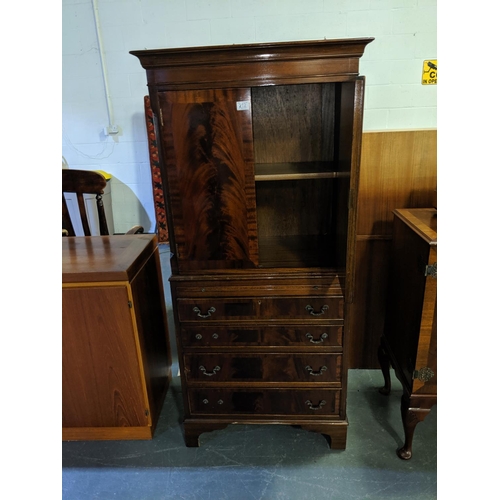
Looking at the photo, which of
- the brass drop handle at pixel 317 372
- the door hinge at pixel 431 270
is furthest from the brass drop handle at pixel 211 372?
the door hinge at pixel 431 270

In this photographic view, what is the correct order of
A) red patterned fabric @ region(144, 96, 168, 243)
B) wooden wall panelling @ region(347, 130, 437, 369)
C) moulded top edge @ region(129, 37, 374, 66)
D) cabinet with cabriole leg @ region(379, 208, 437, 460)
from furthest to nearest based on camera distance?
red patterned fabric @ region(144, 96, 168, 243)
wooden wall panelling @ region(347, 130, 437, 369)
cabinet with cabriole leg @ region(379, 208, 437, 460)
moulded top edge @ region(129, 37, 374, 66)

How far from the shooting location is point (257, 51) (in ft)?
3.96

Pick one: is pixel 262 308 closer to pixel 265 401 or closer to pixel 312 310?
pixel 312 310

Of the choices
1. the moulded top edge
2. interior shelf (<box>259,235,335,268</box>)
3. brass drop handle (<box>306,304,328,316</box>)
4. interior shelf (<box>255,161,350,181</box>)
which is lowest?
brass drop handle (<box>306,304,328,316</box>)

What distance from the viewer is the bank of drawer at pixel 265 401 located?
1.60 m

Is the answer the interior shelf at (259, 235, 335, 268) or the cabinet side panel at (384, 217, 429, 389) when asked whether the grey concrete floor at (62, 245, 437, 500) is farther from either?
the interior shelf at (259, 235, 335, 268)

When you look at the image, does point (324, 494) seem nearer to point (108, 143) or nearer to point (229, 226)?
point (229, 226)

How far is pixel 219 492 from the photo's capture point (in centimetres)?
151

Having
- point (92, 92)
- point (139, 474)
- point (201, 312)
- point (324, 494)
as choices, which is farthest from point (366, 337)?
point (92, 92)

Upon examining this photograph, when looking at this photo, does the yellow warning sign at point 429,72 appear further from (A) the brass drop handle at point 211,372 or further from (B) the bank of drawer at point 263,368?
(A) the brass drop handle at point 211,372

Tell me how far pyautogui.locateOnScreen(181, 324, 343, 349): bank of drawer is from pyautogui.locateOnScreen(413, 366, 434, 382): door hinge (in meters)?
0.32

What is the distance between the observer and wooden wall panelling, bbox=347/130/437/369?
1800 mm

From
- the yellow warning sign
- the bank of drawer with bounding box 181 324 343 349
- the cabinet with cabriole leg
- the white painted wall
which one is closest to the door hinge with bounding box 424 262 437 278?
the cabinet with cabriole leg
